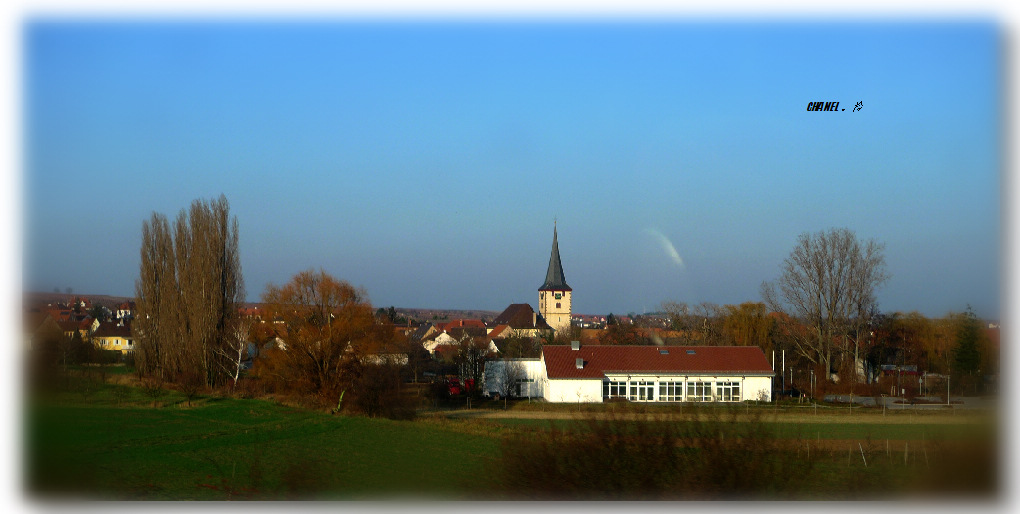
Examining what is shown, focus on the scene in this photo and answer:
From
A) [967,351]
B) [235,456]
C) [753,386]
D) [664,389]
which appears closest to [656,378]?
[664,389]

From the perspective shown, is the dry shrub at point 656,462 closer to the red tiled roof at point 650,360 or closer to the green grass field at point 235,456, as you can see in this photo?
the green grass field at point 235,456

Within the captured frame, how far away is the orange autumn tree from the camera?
3114 centimetres

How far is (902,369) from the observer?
37812 millimetres

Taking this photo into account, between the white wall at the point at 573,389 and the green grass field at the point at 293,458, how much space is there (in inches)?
649

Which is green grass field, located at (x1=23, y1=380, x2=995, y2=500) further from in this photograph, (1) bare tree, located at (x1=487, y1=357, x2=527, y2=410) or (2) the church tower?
(2) the church tower

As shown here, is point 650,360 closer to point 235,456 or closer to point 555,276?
point 235,456

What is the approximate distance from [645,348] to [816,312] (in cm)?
1159

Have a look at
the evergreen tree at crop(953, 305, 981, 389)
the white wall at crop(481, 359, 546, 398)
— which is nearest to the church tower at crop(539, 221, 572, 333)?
the white wall at crop(481, 359, 546, 398)

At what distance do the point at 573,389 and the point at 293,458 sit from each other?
24067 millimetres

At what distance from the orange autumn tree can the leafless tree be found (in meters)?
6.50

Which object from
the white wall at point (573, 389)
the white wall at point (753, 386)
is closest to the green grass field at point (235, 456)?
the white wall at point (573, 389)

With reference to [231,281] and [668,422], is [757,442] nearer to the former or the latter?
[668,422]

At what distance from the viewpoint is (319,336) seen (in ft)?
104

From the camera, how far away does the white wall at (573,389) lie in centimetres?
3838
